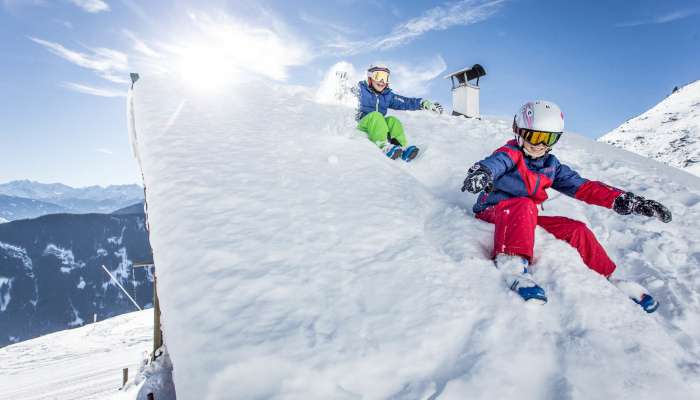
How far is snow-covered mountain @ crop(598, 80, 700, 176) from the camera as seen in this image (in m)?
64.4

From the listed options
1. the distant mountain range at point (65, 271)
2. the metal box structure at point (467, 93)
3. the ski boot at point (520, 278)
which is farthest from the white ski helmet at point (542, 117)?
the distant mountain range at point (65, 271)

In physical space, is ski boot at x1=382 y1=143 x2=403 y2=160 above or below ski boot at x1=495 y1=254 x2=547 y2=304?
above

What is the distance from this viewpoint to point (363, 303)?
5.61ft

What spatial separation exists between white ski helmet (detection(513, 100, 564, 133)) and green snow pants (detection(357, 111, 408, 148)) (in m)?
2.26

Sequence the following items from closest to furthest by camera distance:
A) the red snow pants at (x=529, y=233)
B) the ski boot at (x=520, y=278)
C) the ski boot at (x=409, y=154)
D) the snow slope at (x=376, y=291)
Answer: the snow slope at (x=376, y=291) → the ski boot at (x=520, y=278) → the red snow pants at (x=529, y=233) → the ski boot at (x=409, y=154)

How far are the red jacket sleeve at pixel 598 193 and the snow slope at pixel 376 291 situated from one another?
60cm

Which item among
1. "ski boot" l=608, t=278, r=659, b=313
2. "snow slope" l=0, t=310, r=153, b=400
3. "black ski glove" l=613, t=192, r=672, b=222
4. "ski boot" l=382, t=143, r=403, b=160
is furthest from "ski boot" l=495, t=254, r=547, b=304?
"snow slope" l=0, t=310, r=153, b=400

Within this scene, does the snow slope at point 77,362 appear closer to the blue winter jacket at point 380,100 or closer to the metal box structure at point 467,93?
the blue winter jacket at point 380,100

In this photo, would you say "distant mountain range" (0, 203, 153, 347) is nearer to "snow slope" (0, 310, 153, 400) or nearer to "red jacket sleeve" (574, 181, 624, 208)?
"snow slope" (0, 310, 153, 400)

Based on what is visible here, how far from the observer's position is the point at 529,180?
108 inches

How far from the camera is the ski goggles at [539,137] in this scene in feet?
8.47

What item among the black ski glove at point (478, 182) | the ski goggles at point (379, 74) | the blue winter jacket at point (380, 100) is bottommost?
the black ski glove at point (478, 182)

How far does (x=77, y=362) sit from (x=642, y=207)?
23160 mm

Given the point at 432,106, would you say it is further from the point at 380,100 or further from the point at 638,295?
the point at 638,295
